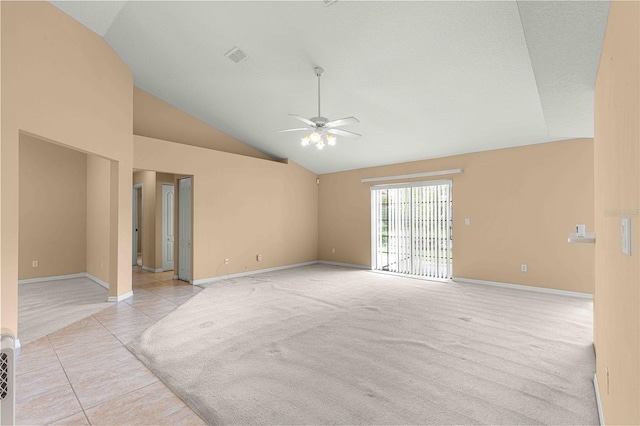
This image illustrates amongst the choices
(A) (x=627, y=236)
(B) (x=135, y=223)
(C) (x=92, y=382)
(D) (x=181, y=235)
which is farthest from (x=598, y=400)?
(B) (x=135, y=223)

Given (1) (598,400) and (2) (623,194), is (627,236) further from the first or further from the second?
(1) (598,400)

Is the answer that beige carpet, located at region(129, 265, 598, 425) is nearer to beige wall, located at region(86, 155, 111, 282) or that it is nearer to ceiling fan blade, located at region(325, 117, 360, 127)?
beige wall, located at region(86, 155, 111, 282)

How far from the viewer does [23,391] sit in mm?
2357

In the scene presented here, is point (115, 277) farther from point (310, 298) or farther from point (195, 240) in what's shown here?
point (310, 298)

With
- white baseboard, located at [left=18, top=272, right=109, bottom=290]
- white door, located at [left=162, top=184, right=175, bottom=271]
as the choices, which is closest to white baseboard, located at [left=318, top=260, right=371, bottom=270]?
white door, located at [left=162, top=184, right=175, bottom=271]

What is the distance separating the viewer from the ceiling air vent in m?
4.31

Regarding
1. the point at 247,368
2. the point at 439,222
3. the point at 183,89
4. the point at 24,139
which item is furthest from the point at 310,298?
the point at 24,139

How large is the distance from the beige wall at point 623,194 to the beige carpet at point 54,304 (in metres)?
4.83

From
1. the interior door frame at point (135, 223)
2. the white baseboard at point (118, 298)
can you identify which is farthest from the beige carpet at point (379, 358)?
the interior door frame at point (135, 223)

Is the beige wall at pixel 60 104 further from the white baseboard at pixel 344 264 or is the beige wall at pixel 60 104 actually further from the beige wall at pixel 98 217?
the white baseboard at pixel 344 264

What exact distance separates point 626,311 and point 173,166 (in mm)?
6191

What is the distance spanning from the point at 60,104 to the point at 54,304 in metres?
3.00

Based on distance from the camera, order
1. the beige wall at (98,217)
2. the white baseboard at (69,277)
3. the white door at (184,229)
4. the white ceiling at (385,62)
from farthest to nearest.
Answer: the white door at (184,229), the white baseboard at (69,277), the beige wall at (98,217), the white ceiling at (385,62)

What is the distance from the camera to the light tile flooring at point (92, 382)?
206 cm
